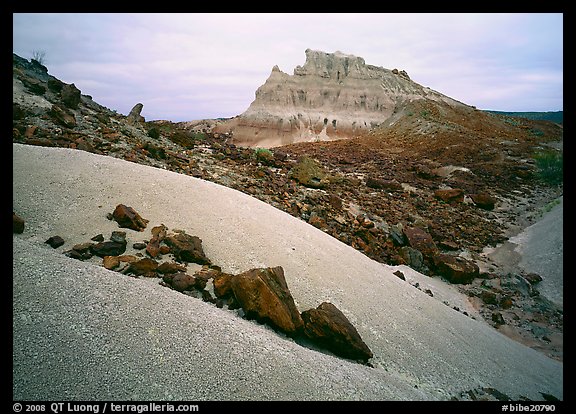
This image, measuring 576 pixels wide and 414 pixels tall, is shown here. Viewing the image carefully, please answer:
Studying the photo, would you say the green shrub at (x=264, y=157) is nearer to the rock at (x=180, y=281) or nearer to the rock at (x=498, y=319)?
the rock at (x=498, y=319)

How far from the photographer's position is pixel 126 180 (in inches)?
167

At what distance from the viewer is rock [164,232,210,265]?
3186mm

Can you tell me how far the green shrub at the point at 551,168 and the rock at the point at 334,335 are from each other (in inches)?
546

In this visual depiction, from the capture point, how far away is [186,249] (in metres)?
3.20

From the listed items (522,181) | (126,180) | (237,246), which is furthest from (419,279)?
(522,181)

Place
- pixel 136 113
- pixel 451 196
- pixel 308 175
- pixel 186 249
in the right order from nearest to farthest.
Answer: pixel 186 249
pixel 308 175
pixel 451 196
pixel 136 113

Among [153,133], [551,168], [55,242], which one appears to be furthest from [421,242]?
[551,168]

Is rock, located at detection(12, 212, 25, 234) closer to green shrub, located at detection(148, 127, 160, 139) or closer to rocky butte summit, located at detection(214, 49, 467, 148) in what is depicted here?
green shrub, located at detection(148, 127, 160, 139)

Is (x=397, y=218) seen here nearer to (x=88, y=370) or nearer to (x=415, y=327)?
(x=415, y=327)

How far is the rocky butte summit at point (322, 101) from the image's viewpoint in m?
36.9

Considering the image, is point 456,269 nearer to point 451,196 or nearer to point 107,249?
point 451,196

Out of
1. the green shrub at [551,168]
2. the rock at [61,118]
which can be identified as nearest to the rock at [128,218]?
the rock at [61,118]

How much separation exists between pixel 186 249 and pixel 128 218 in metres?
0.81

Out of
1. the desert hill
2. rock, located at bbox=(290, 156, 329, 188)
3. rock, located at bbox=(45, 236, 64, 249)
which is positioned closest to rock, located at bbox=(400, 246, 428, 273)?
the desert hill
